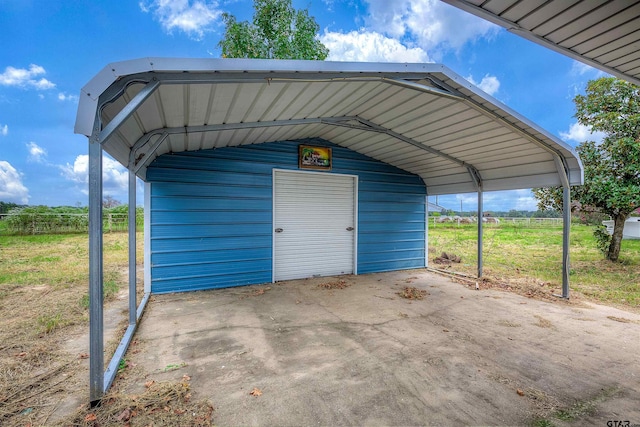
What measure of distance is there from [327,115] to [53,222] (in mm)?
13864

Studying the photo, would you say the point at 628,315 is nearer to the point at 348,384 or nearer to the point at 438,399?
the point at 438,399

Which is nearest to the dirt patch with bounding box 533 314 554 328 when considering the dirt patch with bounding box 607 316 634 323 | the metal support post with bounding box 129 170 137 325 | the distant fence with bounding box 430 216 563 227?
the dirt patch with bounding box 607 316 634 323

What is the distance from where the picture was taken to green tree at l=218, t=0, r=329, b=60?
10.9 metres

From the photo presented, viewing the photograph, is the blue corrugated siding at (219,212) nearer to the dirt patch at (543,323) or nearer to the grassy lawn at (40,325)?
the grassy lawn at (40,325)

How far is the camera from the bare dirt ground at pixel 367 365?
1854 mm

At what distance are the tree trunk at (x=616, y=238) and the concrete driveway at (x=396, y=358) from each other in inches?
157

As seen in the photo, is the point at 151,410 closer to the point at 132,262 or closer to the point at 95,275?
the point at 95,275

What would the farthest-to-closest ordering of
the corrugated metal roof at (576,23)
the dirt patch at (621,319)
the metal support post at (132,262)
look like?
→ the dirt patch at (621,319), the metal support post at (132,262), the corrugated metal roof at (576,23)

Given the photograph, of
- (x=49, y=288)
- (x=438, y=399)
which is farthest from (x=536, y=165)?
(x=49, y=288)

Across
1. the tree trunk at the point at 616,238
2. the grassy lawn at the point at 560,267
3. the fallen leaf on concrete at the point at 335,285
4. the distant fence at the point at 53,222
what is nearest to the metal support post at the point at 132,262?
the fallen leaf on concrete at the point at 335,285

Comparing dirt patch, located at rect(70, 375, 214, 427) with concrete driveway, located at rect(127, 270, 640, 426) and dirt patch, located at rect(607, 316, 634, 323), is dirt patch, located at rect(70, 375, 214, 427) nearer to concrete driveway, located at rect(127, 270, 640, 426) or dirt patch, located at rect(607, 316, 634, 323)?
concrete driveway, located at rect(127, 270, 640, 426)

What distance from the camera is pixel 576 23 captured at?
1.73 m

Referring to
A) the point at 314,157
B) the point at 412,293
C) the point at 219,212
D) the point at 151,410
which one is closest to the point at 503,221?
the point at 412,293

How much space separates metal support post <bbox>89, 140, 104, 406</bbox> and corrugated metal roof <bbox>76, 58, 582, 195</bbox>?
190 mm
